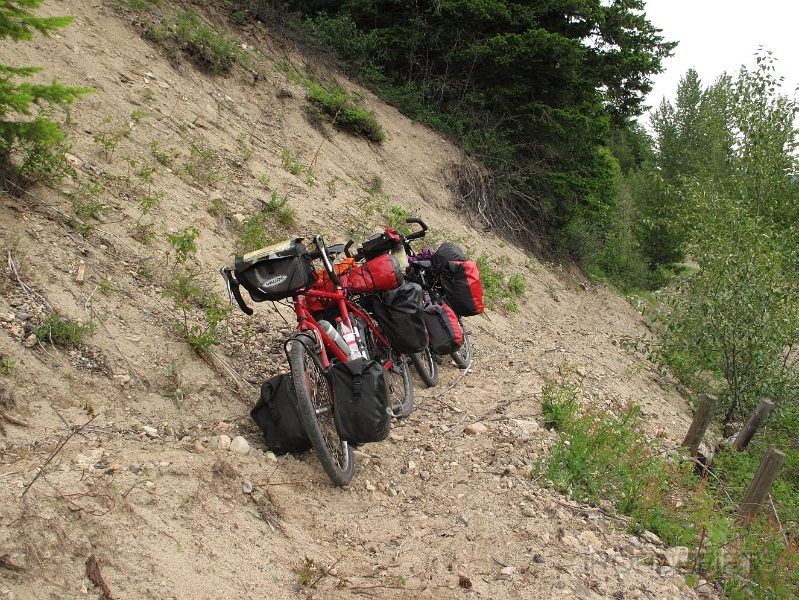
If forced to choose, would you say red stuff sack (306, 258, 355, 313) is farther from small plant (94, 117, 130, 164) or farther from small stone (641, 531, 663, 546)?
small plant (94, 117, 130, 164)

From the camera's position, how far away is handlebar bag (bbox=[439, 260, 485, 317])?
6.85m

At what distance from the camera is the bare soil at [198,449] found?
9.71 feet

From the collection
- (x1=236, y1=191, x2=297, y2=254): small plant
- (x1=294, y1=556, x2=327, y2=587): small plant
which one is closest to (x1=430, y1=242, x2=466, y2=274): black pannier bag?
(x1=236, y1=191, x2=297, y2=254): small plant

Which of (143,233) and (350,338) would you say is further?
(143,233)

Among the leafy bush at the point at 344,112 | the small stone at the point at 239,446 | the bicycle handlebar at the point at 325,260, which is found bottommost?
the small stone at the point at 239,446

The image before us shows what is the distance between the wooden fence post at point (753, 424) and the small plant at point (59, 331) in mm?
6882

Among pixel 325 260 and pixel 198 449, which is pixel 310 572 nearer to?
pixel 198 449

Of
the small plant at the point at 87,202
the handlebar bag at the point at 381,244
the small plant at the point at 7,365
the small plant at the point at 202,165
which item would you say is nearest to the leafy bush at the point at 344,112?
the small plant at the point at 202,165

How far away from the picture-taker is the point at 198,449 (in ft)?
12.9

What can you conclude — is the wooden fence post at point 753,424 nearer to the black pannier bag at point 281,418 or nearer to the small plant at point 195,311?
the black pannier bag at point 281,418

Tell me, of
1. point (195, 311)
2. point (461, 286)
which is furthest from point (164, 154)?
point (461, 286)

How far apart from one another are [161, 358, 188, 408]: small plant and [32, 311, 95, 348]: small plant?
2.04ft

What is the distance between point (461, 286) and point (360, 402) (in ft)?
10.2

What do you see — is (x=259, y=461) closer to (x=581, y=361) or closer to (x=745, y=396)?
(x=581, y=361)
